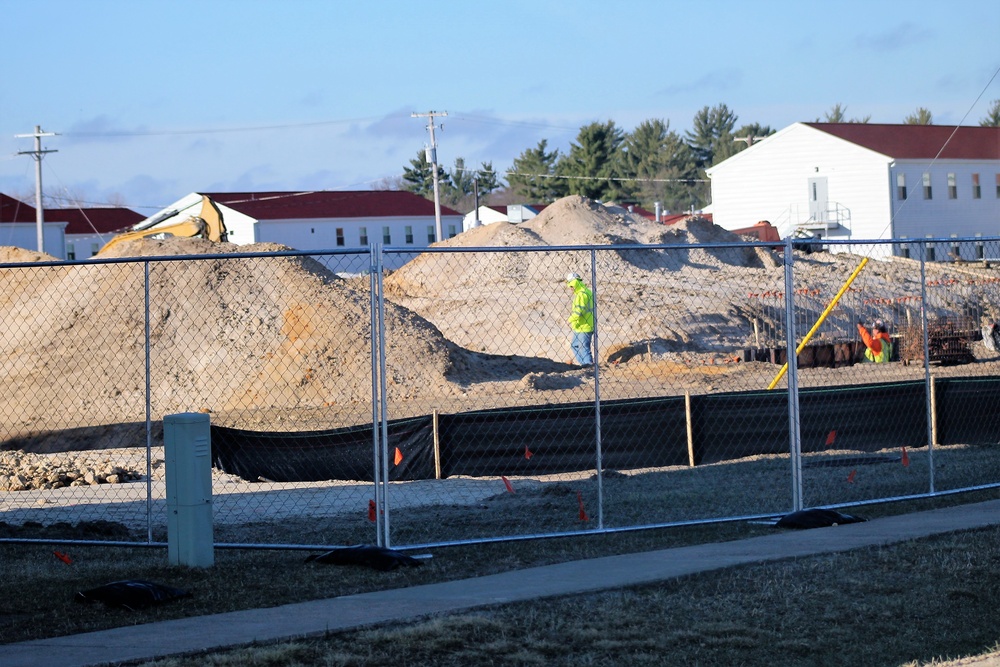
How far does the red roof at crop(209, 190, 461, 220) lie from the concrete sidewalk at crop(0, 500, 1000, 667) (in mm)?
60546

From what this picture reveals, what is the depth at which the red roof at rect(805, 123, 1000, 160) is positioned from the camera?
57.1 metres

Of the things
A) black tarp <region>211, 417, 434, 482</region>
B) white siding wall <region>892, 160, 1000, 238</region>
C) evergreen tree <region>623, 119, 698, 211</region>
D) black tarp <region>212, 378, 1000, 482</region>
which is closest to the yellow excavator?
black tarp <region>211, 417, 434, 482</region>

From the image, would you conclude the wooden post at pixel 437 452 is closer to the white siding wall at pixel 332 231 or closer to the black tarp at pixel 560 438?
the black tarp at pixel 560 438

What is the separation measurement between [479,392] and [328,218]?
46911mm

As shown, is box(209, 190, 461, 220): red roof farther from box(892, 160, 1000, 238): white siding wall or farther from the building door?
box(892, 160, 1000, 238): white siding wall

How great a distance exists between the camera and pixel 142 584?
7.92m

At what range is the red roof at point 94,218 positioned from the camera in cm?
7012

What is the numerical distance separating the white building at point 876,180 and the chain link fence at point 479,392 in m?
7.09

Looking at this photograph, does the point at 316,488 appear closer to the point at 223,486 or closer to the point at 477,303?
the point at 223,486

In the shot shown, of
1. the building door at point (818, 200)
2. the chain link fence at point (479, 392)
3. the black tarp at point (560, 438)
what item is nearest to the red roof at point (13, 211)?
the chain link fence at point (479, 392)

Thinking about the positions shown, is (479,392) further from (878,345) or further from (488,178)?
(488,178)

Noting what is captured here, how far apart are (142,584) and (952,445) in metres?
10.8

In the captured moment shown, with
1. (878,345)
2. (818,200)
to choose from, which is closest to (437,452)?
(878,345)

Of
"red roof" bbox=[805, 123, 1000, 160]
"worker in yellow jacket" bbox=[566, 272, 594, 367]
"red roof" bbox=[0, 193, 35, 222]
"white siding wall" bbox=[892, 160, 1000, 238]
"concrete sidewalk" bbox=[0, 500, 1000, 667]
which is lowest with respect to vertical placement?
"concrete sidewalk" bbox=[0, 500, 1000, 667]
